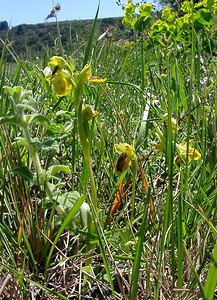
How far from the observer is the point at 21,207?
0.97 metres

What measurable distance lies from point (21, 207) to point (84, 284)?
256 mm

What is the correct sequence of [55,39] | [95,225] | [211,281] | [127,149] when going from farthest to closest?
[55,39], [127,149], [95,225], [211,281]

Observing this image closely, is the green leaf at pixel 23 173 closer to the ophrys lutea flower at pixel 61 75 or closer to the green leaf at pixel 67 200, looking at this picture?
the green leaf at pixel 67 200

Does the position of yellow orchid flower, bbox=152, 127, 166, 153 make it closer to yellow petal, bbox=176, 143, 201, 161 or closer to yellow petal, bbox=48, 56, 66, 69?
yellow petal, bbox=176, 143, 201, 161

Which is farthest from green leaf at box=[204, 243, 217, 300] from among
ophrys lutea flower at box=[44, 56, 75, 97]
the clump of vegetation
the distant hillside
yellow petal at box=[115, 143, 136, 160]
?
the distant hillside

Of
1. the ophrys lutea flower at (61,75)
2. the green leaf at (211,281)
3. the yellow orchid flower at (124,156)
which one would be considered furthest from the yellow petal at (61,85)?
the green leaf at (211,281)

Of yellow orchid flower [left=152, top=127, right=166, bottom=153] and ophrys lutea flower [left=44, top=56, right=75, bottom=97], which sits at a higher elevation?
ophrys lutea flower [left=44, top=56, right=75, bottom=97]

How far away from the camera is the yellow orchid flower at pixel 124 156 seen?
0.87 meters

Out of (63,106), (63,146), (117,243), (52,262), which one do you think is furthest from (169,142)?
(63,106)

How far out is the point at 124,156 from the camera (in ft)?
2.86

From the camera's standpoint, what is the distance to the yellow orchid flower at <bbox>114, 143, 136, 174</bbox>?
87 cm

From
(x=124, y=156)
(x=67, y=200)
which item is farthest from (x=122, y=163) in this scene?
(x=67, y=200)

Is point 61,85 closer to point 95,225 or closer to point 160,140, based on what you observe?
point 160,140

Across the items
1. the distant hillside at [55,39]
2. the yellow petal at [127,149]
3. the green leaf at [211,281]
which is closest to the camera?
the green leaf at [211,281]
